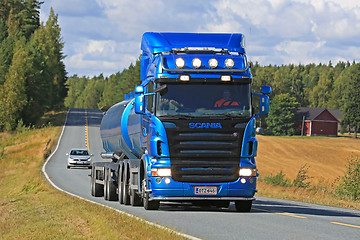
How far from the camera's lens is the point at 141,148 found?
1648cm

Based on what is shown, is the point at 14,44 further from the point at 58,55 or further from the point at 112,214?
the point at 112,214

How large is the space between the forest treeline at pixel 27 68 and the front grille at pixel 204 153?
74881 millimetres

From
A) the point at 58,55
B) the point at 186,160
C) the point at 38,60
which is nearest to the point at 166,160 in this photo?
the point at 186,160

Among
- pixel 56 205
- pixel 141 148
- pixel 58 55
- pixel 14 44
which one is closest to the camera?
pixel 141 148

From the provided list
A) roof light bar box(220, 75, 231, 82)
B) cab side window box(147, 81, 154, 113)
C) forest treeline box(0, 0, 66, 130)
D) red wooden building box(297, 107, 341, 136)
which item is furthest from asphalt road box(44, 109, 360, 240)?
red wooden building box(297, 107, 341, 136)

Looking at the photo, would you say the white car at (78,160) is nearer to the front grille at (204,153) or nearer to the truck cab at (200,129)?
the truck cab at (200,129)

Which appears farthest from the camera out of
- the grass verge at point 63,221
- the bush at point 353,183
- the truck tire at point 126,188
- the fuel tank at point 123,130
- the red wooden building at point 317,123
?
the red wooden building at point 317,123

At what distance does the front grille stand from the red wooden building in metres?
116

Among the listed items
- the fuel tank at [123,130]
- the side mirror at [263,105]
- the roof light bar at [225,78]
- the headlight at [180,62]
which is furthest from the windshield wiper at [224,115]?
the fuel tank at [123,130]

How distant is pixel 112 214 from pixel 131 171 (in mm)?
2320

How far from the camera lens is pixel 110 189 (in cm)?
2123

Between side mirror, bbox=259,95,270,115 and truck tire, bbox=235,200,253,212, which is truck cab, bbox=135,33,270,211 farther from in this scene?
truck tire, bbox=235,200,253,212

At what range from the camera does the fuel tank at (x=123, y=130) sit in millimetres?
17602

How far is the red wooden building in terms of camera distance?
427 ft
